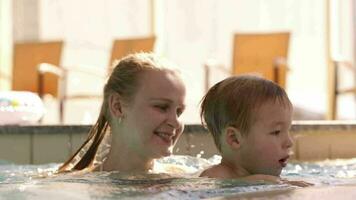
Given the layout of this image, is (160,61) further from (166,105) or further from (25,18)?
(25,18)

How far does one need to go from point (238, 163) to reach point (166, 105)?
335mm

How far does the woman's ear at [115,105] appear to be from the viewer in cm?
295

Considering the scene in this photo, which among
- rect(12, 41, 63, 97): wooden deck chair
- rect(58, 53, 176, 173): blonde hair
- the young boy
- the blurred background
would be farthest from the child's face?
the blurred background

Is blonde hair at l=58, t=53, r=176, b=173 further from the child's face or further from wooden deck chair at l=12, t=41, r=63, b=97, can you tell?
wooden deck chair at l=12, t=41, r=63, b=97

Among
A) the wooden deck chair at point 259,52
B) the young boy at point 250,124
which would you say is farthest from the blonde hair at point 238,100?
the wooden deck chair at point 259,52

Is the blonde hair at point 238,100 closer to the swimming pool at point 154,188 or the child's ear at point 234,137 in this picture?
the child's ear at point 234,137

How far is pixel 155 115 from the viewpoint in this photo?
9.29 ft

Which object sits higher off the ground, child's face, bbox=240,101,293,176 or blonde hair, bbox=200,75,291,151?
blonde hair, bbox=200,75,291,151

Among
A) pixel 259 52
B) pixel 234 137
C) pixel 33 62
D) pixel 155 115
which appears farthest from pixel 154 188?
pixel 33 62

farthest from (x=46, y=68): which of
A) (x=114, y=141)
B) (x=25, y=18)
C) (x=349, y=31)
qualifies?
(x=114, y=141)

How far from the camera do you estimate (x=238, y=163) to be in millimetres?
2643

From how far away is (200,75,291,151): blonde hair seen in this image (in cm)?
258

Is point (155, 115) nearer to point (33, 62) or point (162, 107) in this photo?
point (162, 107)

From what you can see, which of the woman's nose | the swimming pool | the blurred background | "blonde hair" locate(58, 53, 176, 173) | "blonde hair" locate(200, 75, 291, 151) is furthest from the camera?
the blurred background
